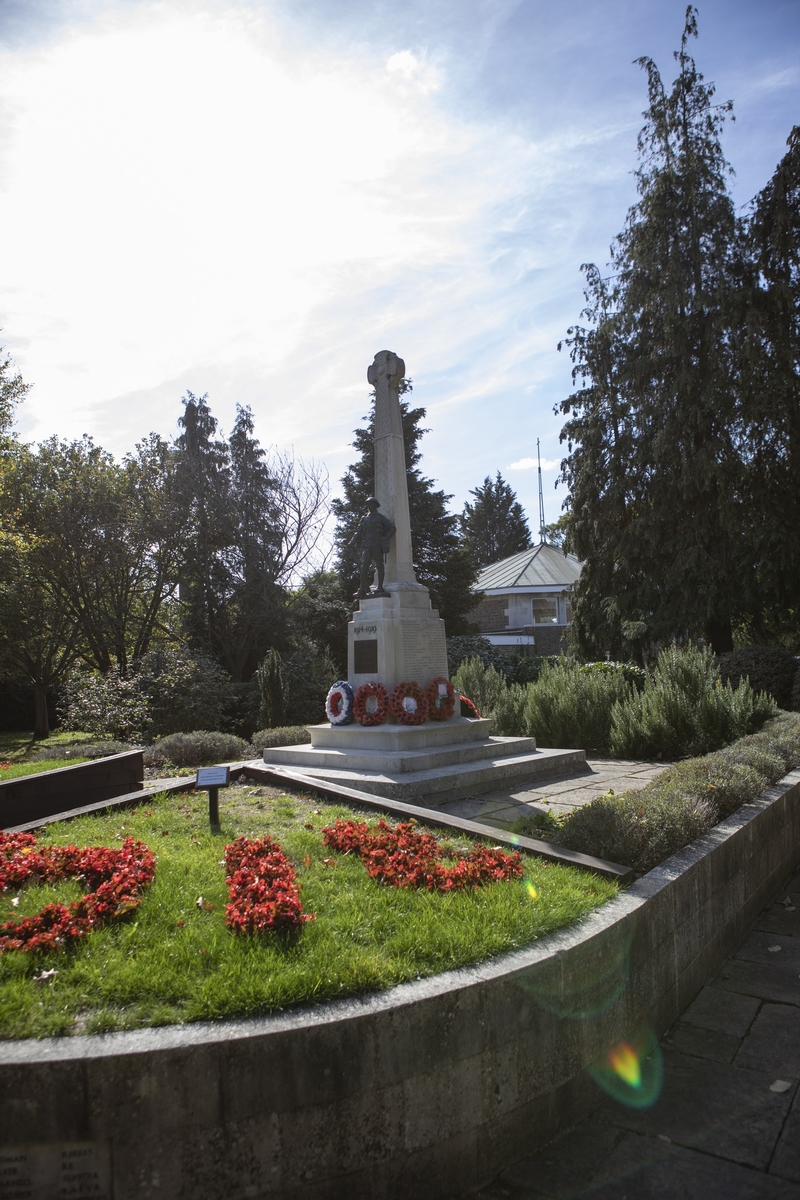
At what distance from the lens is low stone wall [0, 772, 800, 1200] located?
6.85 ft

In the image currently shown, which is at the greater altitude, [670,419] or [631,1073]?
[670,419]

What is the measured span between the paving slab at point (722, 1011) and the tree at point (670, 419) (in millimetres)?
14968

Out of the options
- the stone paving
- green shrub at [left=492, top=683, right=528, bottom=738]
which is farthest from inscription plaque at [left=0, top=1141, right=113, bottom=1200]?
green shrub at [left=492, top=683, right=528, bottom=738]

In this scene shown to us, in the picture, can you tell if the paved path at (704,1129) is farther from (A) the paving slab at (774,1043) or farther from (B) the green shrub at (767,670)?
(B) the green shrub at (767,670)

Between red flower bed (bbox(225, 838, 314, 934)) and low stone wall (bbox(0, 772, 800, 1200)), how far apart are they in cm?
66

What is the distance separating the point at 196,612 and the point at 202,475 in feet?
13.7

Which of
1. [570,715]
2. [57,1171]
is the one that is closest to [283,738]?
[570,715]

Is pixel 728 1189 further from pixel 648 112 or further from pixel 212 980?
pixel 648 112

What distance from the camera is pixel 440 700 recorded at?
917cm

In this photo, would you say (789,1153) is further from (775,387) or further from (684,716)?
(775,387)

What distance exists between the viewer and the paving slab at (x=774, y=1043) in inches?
129

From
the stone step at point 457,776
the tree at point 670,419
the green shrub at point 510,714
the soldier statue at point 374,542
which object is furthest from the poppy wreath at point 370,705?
the tree at point 670,419

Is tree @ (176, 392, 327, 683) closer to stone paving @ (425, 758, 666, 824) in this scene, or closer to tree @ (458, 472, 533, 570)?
stone paving @ (425, 758, 666, 824)

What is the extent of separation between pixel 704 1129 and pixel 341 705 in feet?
22.1
